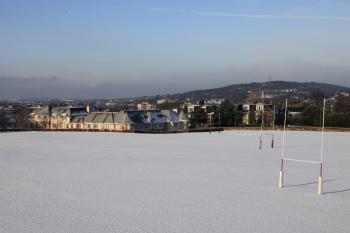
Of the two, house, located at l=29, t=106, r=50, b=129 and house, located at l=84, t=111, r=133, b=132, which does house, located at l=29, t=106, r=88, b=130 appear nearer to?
house, located at l=29, t=106, r=50, b=129

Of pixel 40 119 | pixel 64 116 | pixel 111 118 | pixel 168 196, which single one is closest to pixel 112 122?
pixel 111 118

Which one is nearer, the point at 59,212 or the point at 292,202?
the point at 59,212

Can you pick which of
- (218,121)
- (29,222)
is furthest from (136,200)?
(218,121)

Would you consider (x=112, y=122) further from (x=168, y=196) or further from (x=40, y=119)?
(x=168, y=196)

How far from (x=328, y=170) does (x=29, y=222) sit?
34.0ft

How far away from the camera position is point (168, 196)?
1041 centimetres

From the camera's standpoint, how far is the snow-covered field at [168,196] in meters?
7.98

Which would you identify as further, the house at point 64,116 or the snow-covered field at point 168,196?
the house at point 64,116

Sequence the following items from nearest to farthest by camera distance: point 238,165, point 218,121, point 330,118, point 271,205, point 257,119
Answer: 1. point 271,205
2. point 238,165
3. point 330,118
4. point 218,121
5. point 257,119

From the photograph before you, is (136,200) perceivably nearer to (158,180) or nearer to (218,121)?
(158,180)

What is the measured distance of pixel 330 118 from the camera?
146ft

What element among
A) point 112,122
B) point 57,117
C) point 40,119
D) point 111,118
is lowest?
point 40,119

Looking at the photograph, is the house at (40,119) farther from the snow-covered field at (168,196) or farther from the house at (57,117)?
the snow-covered field at (168,196)

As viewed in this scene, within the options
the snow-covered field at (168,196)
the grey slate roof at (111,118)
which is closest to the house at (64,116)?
the grey slate roof at (111,118)
